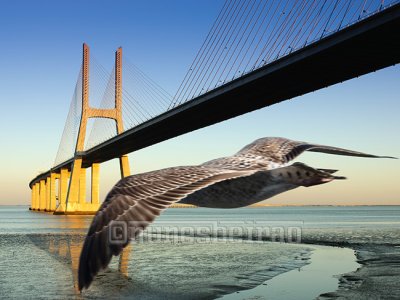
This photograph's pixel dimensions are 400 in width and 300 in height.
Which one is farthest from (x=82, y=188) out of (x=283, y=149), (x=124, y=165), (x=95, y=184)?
(x=283, y=149)

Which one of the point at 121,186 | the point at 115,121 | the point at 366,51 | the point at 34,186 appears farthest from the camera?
the point at 34,186

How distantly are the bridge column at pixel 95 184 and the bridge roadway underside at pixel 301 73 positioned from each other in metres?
21.0

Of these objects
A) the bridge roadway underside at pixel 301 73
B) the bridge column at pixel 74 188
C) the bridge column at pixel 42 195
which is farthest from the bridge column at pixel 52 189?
the bridge roadway underside at pixel 301 73

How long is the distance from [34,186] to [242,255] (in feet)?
342

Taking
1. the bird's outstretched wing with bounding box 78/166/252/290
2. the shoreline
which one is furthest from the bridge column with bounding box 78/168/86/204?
the bird's outstretched wing with bounding box 78/166/252/290

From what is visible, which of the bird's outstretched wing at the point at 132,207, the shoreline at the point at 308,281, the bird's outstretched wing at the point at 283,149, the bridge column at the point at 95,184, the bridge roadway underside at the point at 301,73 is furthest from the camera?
the bridge column at the point at 95,184

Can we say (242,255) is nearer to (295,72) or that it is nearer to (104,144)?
(295,72)

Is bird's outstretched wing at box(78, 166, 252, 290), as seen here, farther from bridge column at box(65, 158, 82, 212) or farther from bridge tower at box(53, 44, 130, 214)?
bridge column at box(65, 158, 82, 212)

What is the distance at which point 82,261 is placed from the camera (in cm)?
265

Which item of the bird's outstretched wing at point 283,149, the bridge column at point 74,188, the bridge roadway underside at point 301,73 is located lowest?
the bird's outstretched wing at point 283,149

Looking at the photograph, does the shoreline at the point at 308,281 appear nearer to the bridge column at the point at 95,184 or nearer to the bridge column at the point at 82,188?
the bridge column at the point at 82,188

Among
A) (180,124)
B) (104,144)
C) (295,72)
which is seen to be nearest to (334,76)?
(295,72)

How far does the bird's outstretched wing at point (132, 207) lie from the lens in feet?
8.21

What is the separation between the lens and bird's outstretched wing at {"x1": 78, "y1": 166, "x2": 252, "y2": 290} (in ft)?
8.21
